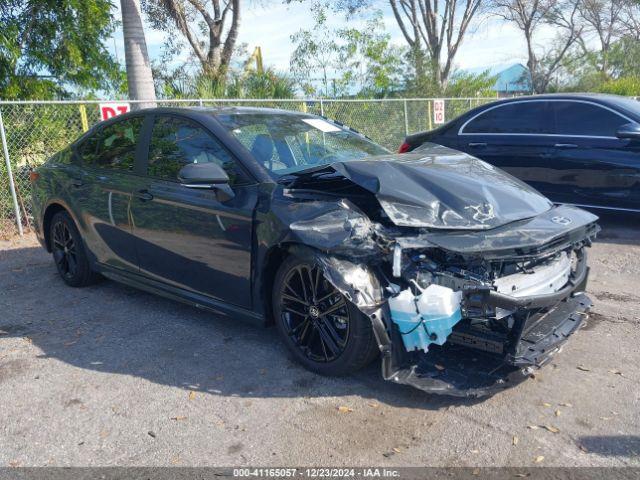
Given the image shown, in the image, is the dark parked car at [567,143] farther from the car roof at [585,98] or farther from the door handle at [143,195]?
the door handle at [143,195]

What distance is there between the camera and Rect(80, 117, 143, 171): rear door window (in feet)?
16.8

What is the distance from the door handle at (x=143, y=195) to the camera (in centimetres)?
475

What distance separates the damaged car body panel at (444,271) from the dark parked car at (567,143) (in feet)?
12.4

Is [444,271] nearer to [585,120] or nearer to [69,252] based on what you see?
[69,252]

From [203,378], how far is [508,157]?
5542mm

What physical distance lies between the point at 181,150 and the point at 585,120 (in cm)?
526

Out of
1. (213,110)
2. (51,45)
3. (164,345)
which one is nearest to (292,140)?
(213,110)

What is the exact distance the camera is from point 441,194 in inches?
147

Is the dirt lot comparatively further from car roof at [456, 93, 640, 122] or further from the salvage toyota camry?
car roof at [456, 93, 640, 122]

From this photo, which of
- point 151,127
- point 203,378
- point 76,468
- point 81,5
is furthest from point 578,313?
point 81,5

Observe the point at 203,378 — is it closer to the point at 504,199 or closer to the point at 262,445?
the point at 262,445

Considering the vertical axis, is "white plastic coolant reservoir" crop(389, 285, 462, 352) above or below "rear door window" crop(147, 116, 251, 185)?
below

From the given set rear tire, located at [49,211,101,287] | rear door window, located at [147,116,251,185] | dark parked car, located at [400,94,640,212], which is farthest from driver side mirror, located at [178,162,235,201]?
dark parked car, located at [400,94,640,212]

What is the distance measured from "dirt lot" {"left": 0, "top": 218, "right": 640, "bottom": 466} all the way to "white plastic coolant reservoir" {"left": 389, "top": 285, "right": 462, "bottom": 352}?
0.44 metres
